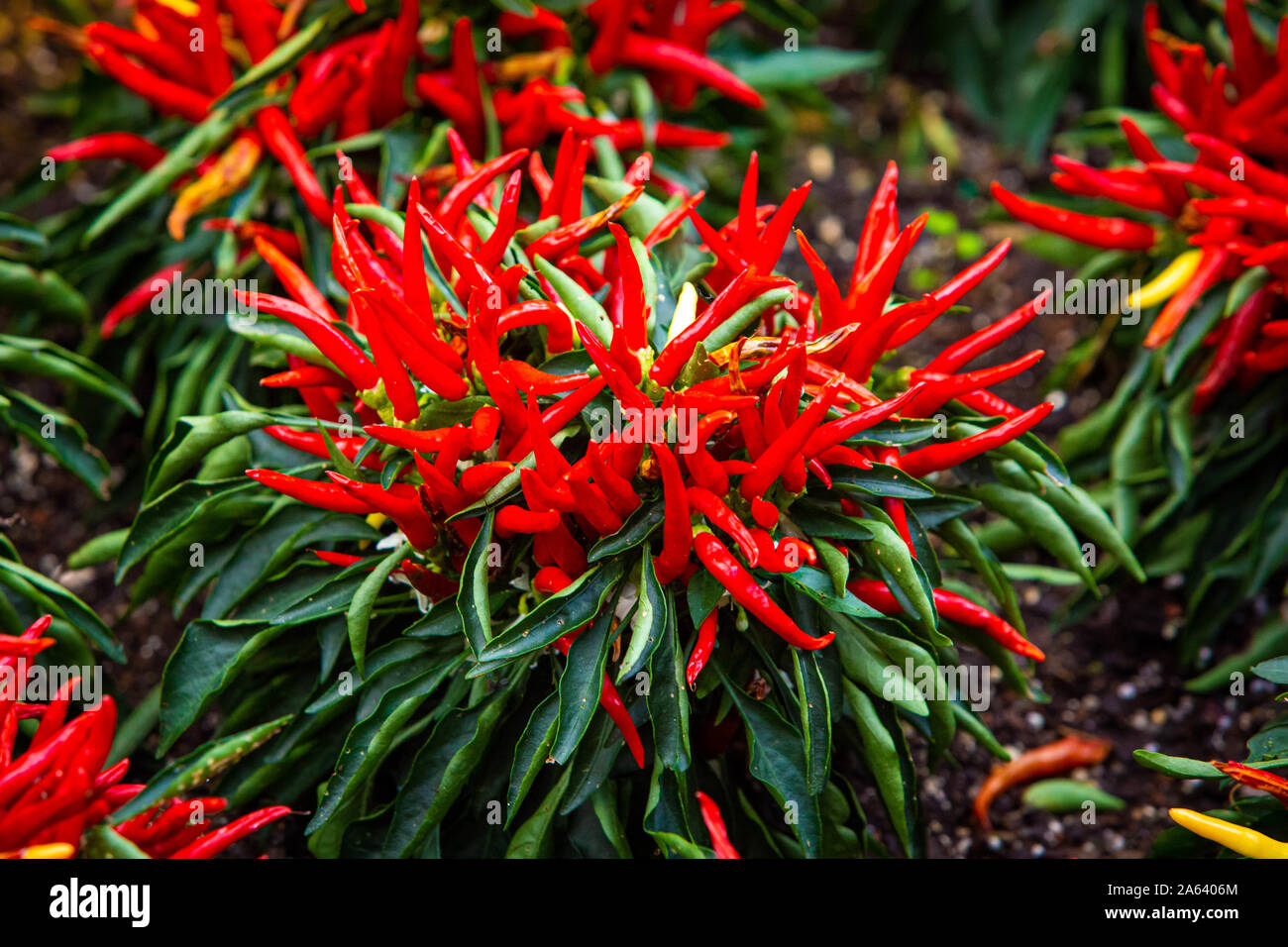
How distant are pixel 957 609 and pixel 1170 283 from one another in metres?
1.06

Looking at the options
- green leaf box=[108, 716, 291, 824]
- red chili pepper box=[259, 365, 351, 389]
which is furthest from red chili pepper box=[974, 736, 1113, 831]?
red chili pepper box=[259, 365, 351, 389]

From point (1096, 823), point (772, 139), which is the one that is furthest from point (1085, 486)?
point (772, 139)

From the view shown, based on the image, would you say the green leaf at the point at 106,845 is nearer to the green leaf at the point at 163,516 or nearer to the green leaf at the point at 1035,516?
the green leaf at the point at 163,516

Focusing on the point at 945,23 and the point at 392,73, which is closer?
the point at 392,73

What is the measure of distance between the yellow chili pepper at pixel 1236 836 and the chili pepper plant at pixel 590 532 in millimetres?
334

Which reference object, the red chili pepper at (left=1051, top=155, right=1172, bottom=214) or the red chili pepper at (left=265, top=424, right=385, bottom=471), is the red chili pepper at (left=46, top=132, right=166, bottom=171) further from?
the red chili pepper at (left=1051, top=155, right=1172, bottom=214)

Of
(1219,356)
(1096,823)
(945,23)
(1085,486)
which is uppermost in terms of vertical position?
(945,23)

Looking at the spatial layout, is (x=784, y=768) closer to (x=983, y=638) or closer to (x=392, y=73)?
(x=983, y=638)

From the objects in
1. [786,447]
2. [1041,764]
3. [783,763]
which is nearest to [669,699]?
[783,763]

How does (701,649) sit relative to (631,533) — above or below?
below

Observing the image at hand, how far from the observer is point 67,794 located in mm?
1703

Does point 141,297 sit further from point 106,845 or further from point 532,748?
point 532,748
